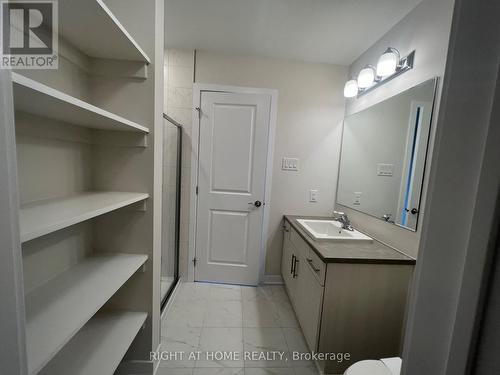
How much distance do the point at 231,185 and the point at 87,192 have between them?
1343 mm

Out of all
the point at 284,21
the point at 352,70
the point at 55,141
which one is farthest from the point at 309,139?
the point at 55,141

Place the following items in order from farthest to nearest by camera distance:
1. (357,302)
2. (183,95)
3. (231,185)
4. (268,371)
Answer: (231,185), (183,95), (268,371), (357,302)

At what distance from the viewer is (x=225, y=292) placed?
7.60ft

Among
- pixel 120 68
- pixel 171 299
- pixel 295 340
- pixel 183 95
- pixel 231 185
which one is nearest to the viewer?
pixel 120 68

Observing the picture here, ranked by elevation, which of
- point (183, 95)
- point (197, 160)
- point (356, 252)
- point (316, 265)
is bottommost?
point (316, 265)

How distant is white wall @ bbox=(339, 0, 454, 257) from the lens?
50.1 inches

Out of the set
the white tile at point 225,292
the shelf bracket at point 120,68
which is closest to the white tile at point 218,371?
the white tile at point 225,292

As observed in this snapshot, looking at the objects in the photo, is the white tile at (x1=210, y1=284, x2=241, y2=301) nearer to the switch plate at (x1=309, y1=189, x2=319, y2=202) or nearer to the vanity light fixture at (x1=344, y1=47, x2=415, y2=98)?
the switch plate at (x1=309, y1=189, x2=319, y2=202)

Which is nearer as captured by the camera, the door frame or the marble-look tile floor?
the marble-look tile floor

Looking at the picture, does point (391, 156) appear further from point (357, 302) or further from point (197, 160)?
point (197, 160)

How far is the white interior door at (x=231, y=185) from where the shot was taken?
7.41 feet

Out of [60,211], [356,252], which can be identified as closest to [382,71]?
[356,252]

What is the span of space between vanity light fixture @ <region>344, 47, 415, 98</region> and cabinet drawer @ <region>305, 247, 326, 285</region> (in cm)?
144

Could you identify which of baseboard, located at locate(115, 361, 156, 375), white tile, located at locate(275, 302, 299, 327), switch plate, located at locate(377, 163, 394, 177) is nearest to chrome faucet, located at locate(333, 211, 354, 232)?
switch plate, located at locate(377, 163, 394, 177)
